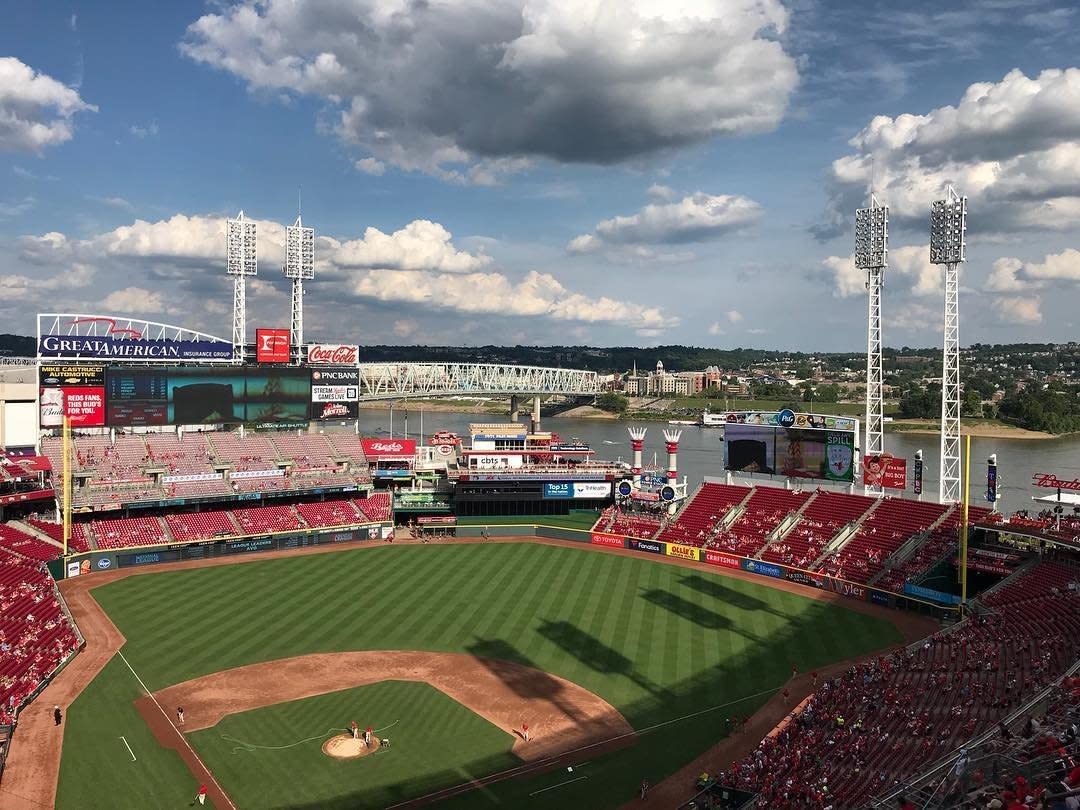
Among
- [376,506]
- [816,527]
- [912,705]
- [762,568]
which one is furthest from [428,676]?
[376,506]

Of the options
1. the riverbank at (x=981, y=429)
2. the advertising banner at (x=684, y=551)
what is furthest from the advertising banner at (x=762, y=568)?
the riverbank at (x=981, y=429)

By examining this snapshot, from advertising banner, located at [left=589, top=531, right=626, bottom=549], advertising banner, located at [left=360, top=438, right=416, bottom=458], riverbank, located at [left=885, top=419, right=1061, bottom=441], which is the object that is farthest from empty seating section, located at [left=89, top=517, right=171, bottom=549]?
riverbank, located at [left=885, top=419, right=1061, bottom=441]

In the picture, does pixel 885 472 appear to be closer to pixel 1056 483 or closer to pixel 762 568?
pixel 762 568

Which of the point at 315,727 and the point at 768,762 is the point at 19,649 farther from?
the point at 768,762

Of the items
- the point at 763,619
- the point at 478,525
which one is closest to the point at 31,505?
the point at 478,525

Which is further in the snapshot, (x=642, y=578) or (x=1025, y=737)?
(x=642, y=578)

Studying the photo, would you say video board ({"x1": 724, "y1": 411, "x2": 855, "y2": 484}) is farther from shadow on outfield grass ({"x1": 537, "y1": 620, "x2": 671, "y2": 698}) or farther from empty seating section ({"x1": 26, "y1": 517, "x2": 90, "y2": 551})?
empty seating section ({"x1": 26, "y1": 517, "x2": 90, "y2": 551})
